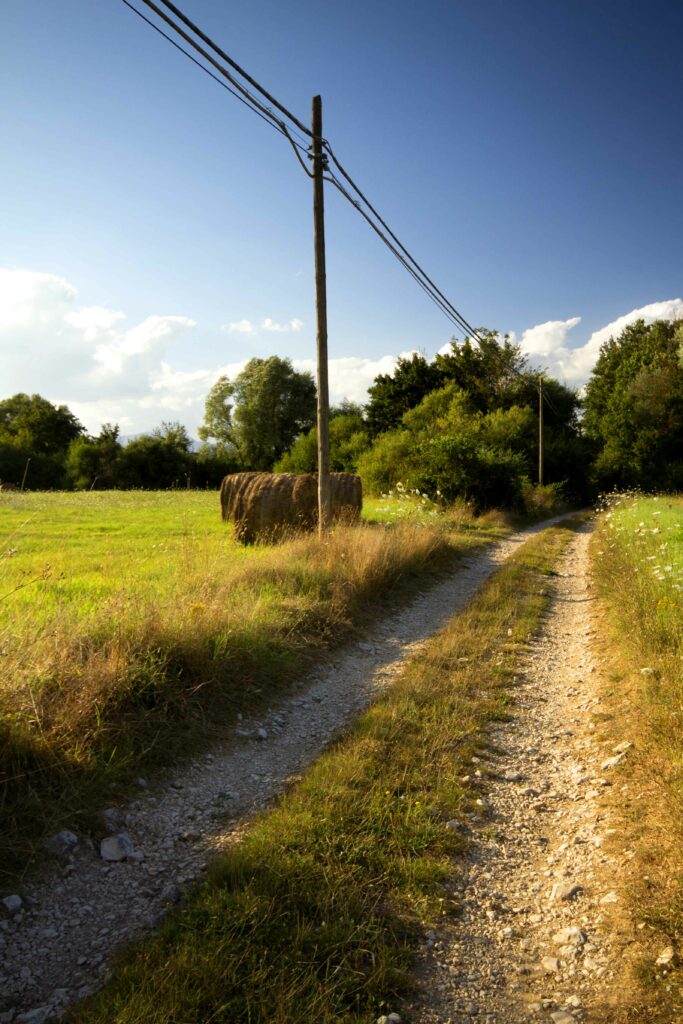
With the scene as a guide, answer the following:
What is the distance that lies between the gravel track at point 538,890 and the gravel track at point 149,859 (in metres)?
1.40

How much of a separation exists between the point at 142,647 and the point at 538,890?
11.2ft

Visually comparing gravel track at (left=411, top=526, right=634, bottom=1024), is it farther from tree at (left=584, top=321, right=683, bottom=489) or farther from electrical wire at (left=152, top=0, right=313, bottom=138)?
tree at (left=584, top=321, right=683, bottom=489)

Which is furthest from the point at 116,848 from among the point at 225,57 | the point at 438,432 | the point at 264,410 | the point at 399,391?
the point at 264,410

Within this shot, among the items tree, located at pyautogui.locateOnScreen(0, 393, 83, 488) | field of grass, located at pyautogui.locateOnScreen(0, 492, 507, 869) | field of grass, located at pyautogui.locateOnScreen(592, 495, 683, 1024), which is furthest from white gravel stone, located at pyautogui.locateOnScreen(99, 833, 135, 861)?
tree, located at pyautogui.locateOnScreen(0, 393, 83, 488)

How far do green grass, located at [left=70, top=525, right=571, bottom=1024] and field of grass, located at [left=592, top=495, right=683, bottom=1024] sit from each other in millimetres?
980

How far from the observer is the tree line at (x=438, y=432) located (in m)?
28.3

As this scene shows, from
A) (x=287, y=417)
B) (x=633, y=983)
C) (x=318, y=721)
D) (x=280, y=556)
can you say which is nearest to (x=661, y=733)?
(x=633, y=983)

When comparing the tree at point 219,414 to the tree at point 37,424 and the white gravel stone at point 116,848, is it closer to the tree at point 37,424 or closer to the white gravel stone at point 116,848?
the tree at point 37,424

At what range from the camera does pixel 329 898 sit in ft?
9.84

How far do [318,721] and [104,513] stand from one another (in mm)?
16823

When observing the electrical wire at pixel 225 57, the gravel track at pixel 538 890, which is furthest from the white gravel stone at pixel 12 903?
the electrical wire at pixel 225 57

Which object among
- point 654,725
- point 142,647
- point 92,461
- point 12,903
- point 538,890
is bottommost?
point 538,890

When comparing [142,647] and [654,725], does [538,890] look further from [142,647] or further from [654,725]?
[142,647]

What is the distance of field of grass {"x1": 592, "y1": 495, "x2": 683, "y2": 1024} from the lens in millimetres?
2820
